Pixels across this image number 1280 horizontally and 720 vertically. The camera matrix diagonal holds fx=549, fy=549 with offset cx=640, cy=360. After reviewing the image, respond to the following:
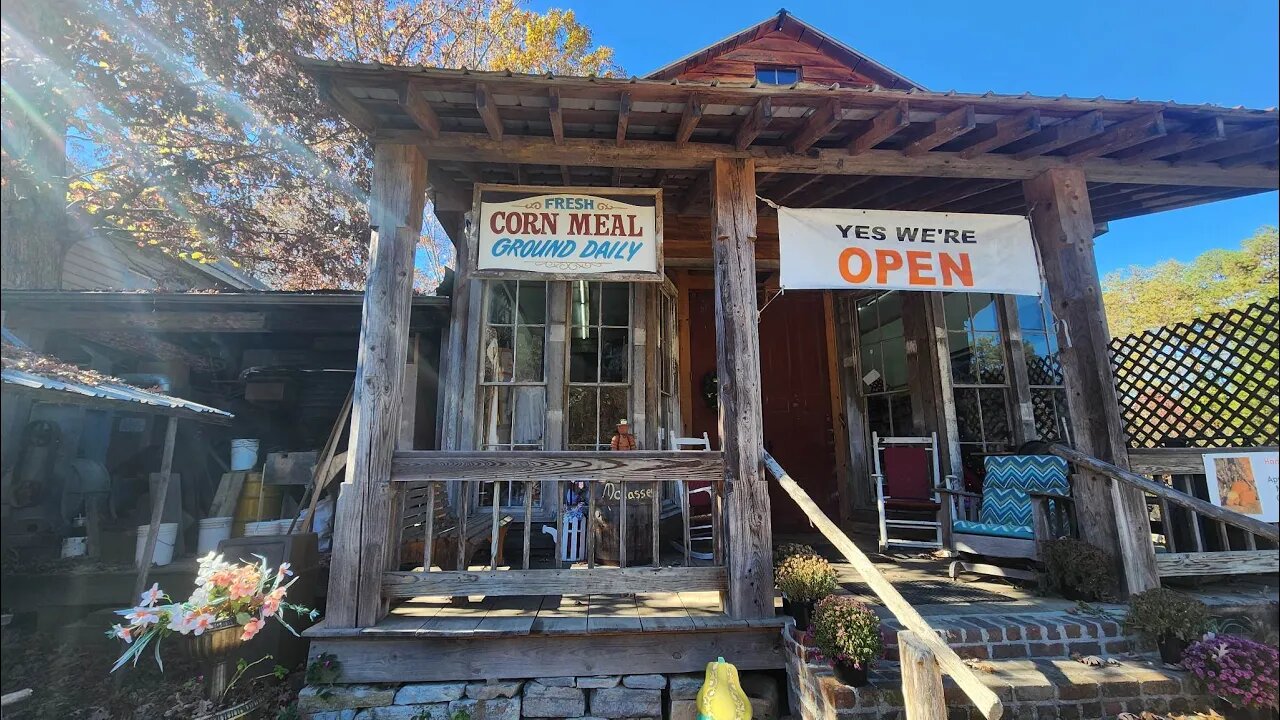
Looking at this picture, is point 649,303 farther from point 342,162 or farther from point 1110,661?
point 342,162

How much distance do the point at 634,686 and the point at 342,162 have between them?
8569 millimetres

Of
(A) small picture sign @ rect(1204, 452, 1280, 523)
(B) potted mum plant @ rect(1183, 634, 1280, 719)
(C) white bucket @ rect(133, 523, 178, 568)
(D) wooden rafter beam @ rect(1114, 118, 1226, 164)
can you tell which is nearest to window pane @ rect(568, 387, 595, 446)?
(C) white bucket @ rect(133, 523, 178, 568)

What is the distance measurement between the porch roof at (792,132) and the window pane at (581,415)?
1.76m

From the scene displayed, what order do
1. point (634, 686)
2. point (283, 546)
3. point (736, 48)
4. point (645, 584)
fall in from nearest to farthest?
point (634, 686) < point (645, 584) < point (283, 546) < point (736, 48)

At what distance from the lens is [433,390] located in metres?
5.36

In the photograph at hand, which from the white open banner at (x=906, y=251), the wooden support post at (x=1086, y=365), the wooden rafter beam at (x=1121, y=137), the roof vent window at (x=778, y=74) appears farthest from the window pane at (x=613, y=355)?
the roof vent window at (x=778, y=74)

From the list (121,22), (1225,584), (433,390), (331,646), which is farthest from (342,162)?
(1225,584)

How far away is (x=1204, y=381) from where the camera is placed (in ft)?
10.9

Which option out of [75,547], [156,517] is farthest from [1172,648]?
[75,547]

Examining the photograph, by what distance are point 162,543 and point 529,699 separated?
132 inches

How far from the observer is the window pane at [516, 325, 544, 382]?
4.79 metres

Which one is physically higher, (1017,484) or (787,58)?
(787,58)

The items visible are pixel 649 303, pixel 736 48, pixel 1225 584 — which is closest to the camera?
pixel 1225 584

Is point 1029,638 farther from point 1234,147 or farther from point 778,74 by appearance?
point 778,74
